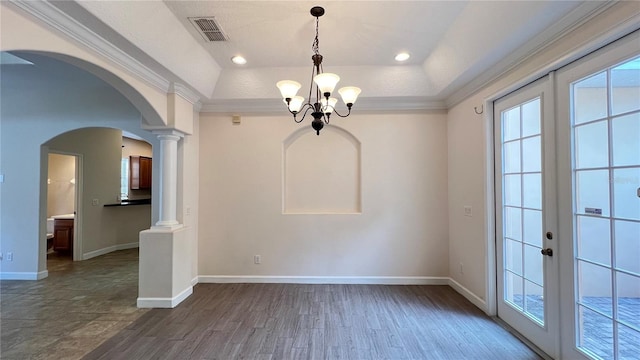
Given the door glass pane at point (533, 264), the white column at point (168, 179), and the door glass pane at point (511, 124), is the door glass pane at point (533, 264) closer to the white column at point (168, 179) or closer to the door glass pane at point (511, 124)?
the door glass pane at point (511, 124)

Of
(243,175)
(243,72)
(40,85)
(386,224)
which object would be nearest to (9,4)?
(243,72)

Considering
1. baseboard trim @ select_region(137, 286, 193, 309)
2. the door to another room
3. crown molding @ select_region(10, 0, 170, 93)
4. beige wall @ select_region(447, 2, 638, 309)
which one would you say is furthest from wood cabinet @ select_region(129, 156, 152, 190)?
the door to another room

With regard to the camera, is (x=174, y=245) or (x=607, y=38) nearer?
(x=607, y=38)

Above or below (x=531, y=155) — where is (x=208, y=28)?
above

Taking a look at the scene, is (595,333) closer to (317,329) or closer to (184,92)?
(317,329)

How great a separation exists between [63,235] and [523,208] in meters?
8.00

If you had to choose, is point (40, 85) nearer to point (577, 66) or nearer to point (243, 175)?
point (243, 175)

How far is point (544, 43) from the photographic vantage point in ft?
7.34

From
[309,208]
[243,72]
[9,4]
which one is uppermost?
[243,72]

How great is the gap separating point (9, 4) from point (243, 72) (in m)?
2.26

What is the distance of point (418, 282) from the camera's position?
3.97m

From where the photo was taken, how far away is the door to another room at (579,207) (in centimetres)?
172

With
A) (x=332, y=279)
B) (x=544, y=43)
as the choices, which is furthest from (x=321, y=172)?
(x=544, y=43)

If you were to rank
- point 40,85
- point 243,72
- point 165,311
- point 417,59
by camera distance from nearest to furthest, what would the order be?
point 165,311, point 417,59, point 243,72, point 40,85
